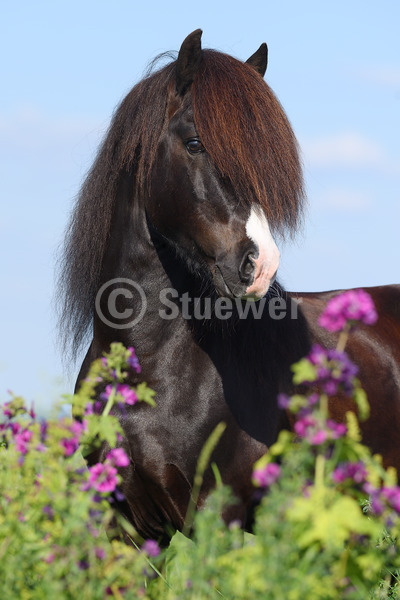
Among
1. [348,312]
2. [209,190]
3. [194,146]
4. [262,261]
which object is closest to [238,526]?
[348,312]

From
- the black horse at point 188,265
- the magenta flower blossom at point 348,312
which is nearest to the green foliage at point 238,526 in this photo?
the magenta flower blossom at point 348,312

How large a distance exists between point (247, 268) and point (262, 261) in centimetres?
10

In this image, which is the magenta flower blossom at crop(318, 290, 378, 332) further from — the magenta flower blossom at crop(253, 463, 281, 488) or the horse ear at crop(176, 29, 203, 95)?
the horse ear at crop(176, 29, 203, 95)

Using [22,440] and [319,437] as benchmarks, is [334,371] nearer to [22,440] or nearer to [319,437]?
[319,437]

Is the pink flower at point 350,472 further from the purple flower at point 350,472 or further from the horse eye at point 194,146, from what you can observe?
the horse eye at point 194,146

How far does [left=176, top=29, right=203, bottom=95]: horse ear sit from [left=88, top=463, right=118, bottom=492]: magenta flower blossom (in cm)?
211

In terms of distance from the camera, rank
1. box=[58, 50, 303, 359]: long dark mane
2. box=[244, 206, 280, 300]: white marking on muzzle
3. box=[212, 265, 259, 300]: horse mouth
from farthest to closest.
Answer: box=[58, 50, 303, 359]: long dark mane, box=[212, 265, 259, 300]: horse mouth, box=[244, 206, 280, 300]: white marking on muzzle

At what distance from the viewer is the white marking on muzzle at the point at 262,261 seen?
3023 millimetres

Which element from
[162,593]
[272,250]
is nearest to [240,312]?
[272,250]

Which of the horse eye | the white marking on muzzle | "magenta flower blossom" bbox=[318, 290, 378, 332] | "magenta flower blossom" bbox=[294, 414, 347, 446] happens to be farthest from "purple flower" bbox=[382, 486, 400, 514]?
the horse eye

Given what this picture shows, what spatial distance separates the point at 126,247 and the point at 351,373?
2135mm

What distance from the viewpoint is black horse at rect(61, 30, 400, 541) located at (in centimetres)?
331

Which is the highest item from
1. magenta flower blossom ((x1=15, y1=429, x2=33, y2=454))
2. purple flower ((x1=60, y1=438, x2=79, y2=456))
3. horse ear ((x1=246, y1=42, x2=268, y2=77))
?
horse ear ((x1=246, y1=42, x2=268, y2=77))

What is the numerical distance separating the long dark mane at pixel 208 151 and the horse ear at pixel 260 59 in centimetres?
59
